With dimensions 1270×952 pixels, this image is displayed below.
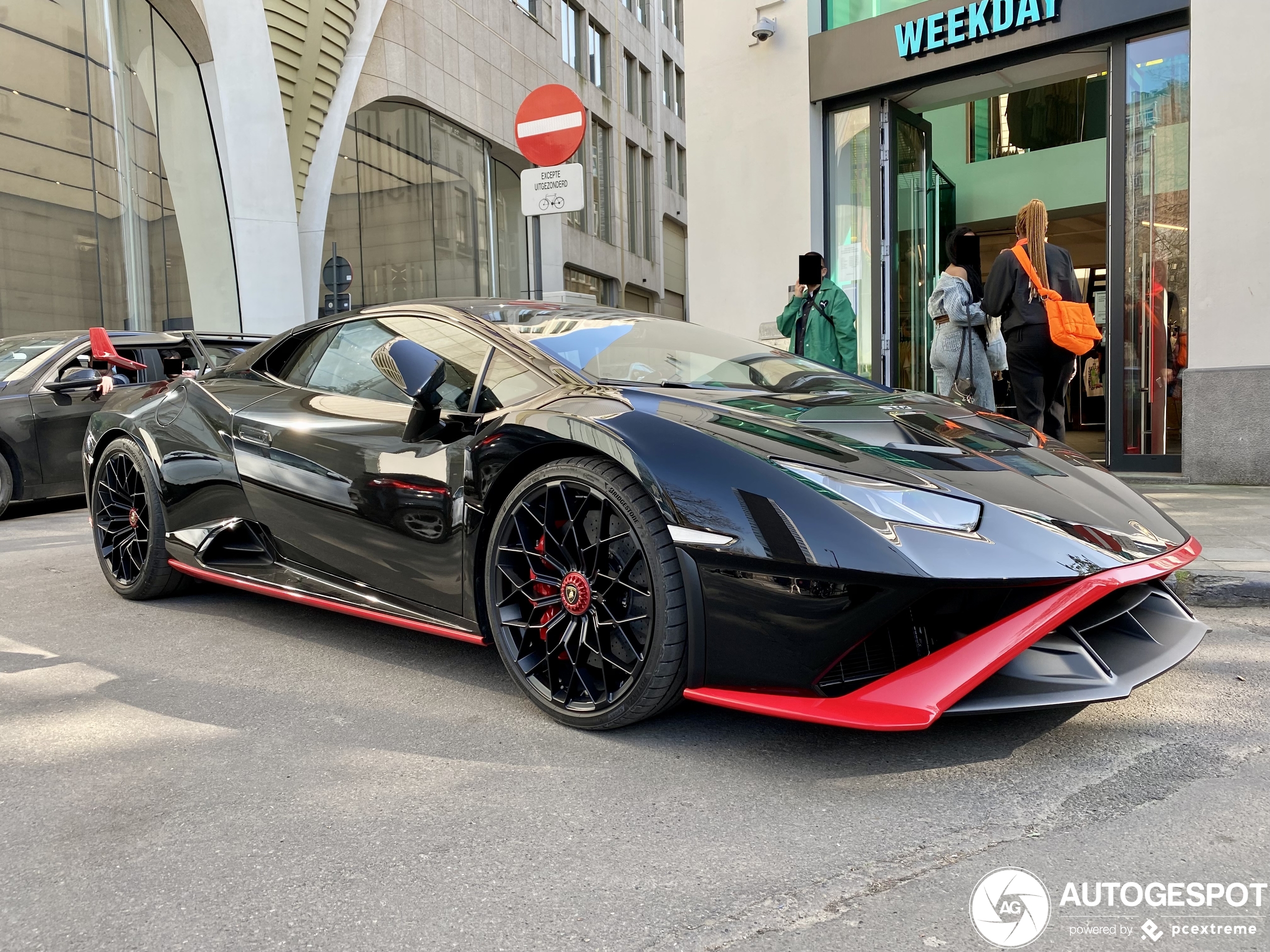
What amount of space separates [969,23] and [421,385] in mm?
6993

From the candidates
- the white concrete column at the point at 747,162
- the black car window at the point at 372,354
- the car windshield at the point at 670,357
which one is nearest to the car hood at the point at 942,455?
the car windshield at the point at 670,357

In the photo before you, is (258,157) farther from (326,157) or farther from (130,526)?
(130,526)

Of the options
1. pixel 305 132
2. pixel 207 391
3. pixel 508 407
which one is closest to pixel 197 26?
pixel 305 132

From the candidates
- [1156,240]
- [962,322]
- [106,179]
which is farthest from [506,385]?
[106,179]

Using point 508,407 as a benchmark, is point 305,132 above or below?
above

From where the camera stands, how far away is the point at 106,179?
15.2m

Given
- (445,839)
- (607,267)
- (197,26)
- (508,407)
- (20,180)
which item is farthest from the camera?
(607,267)

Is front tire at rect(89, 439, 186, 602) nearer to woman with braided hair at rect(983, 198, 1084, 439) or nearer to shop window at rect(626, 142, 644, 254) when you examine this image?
woman with braided hair at rect(983, 198, 1084, 439)

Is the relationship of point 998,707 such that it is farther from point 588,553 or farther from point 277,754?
point 277,754

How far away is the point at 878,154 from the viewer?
29.9ft

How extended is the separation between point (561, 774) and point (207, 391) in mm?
2450

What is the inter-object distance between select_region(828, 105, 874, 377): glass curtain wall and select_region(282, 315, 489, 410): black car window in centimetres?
627

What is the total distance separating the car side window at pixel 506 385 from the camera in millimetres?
2898

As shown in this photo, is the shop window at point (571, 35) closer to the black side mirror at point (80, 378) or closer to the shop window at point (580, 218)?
the shop window at point (580, 218)
